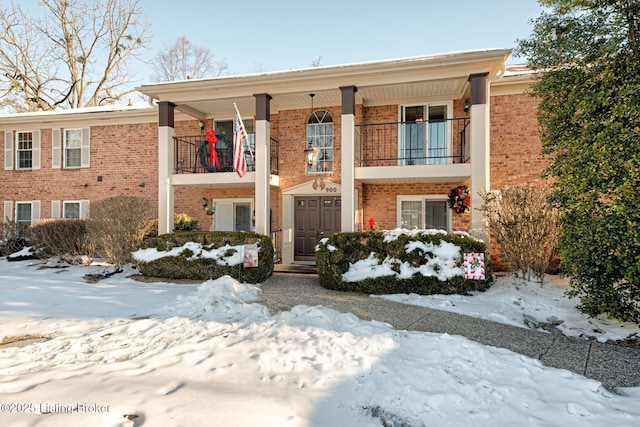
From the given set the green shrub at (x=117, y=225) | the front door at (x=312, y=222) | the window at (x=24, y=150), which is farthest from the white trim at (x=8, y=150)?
the front door at (x=312, y=222)

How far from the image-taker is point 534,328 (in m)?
5.34

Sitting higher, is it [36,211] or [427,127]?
[427,127]

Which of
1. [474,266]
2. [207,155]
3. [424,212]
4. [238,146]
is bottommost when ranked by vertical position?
[474,266]

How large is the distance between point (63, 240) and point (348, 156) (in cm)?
842

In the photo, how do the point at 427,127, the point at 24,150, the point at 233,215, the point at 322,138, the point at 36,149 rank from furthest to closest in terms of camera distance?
the point at 24,150 → the point at 36,149 → the point at 233,215 → the point at 322,138 → the point at 427,127

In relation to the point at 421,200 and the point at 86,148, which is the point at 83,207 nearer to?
the point at 86,148

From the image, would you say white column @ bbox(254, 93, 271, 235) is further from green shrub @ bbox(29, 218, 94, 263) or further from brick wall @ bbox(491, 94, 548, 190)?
brick wall @ bbox(491, 94, 548, 190)

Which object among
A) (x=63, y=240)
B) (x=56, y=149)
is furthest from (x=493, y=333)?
(x=56, y=149)

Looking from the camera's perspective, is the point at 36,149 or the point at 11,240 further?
the point at 36,149

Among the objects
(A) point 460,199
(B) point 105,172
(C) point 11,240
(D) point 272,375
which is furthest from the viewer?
(B) point 105,172

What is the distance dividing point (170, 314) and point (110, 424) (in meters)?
3.10

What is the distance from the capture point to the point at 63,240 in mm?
10141

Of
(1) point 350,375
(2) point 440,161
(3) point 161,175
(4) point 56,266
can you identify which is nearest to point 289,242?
(3) point 161,175

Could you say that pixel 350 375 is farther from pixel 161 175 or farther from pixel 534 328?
pixel 161 175
